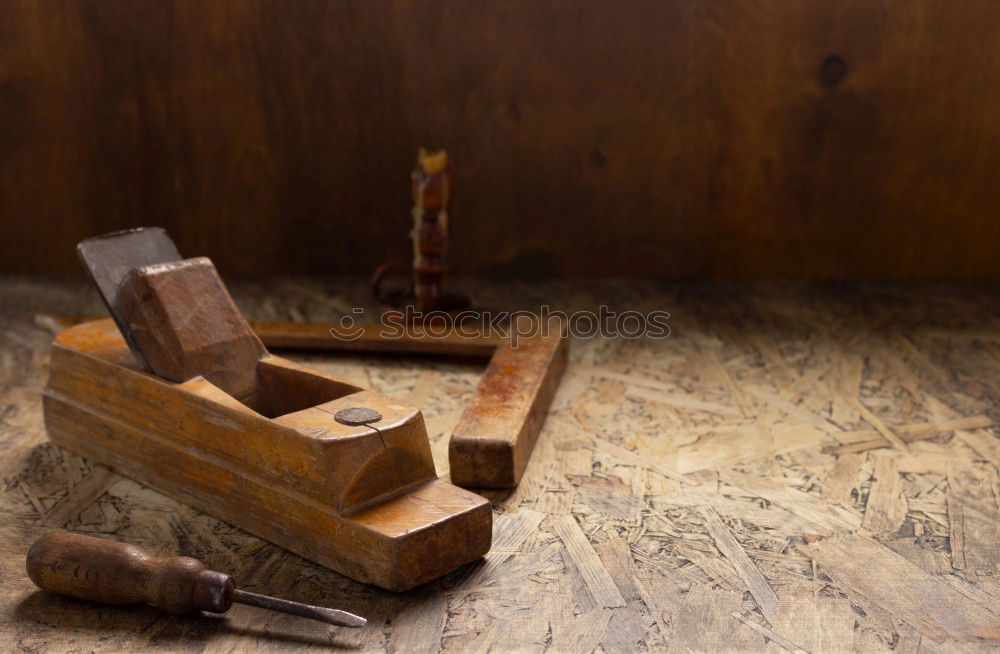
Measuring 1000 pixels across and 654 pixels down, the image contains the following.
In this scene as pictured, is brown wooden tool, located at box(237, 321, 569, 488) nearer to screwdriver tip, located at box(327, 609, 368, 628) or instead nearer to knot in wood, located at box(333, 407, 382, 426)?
knot in wood, located at box(333, 407, 382, 426)

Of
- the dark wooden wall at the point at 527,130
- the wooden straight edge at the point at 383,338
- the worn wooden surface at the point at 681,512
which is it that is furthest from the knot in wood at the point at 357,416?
the dark wooden wall at the point at 527,130

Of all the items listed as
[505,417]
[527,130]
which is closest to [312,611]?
[505,417]

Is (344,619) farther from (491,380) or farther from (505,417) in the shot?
(491,380)

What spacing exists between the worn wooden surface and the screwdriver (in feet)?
0.09

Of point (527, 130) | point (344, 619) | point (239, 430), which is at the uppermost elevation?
point (527, 130)

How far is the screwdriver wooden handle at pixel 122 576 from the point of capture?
1.17 metres

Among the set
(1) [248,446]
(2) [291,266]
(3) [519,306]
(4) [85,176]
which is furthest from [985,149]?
(4) [85,176]

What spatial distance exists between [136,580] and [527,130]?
5.65ft

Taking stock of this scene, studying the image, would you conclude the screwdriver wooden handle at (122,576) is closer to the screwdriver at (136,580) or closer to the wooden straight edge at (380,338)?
the screwdriver at (136,580)

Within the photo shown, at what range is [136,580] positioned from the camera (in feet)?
3.90

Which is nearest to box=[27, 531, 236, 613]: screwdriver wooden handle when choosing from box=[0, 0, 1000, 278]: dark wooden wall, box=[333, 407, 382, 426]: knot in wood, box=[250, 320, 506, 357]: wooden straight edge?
box=[333, 407, 382, 426]: knot in wood

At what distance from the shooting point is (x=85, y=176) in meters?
2.69

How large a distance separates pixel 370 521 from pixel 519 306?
130cm

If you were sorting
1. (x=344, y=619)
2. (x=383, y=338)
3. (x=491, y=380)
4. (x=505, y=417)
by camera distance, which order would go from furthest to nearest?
(x=383, y=338), (x=491, y=380), (x=505, y=417), (x=344, y=619)
